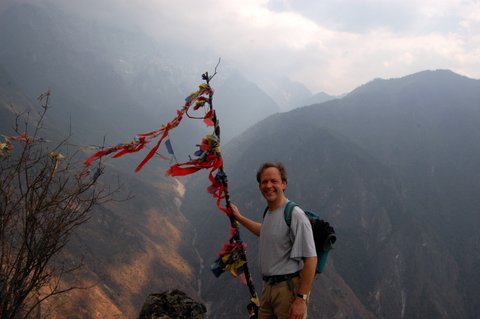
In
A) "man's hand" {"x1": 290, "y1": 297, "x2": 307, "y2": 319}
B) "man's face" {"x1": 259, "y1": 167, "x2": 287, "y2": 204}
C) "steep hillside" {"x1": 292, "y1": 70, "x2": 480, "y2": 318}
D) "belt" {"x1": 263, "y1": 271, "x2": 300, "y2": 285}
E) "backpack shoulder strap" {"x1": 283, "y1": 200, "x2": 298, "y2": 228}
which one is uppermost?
"steep hillside" {"x1": 292, "y1": 70, "x2": 480, "y2": 318}

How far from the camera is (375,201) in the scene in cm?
7731

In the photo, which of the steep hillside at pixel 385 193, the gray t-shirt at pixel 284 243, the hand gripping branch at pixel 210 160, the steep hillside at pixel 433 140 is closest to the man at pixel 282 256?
the gray t-shirt at pixel 284 243

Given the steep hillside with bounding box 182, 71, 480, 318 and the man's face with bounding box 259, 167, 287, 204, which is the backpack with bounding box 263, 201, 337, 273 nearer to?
the man's face with bounding box 259, 167, 287, 204

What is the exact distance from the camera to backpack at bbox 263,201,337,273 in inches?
152

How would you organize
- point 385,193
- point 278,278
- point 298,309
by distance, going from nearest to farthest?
point 298,309, point 278,278, point 385,193

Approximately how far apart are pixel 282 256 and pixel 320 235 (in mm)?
500

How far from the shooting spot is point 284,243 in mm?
3912

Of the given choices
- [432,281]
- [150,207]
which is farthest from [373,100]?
[150,207]

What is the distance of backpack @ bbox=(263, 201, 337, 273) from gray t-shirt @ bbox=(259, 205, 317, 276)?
0.07 meters

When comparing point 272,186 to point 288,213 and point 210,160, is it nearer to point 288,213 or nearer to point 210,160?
point 288,213

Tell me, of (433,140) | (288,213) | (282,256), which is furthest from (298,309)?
(433,140)

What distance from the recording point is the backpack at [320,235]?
152 inches

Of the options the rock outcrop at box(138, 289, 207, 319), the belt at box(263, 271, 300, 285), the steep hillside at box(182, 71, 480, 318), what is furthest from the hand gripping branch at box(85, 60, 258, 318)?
the steep hillside at box(182, 71, 480, 318)

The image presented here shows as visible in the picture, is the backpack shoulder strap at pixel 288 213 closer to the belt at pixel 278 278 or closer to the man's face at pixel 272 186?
the man's face at pixel 272 186
